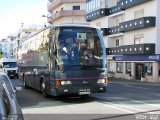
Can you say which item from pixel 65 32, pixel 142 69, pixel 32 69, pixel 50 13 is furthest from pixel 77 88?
pixel 50 13

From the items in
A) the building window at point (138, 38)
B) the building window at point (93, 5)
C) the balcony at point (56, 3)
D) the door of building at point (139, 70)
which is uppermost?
the balcony at point (56, 3)

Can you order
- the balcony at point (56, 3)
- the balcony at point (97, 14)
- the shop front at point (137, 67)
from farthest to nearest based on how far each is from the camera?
the balcony at point (56, 3)
the balcony at point (97, 14)
the shop front at point (137, 67)

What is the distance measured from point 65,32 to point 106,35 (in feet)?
148

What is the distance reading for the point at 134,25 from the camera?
Answer: 49000mm

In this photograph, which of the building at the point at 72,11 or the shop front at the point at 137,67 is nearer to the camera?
the shop front at the point at 137,67

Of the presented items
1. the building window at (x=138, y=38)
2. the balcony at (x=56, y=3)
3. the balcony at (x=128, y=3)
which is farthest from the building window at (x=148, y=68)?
the balcony at (x=56, y=3)

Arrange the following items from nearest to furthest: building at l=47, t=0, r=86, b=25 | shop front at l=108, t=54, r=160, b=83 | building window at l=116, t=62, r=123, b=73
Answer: shop front at l=108, t=54, r=160, b=83 → building window at l=116, t=62, r=123, b=73 → building at l=47, t=0, r=86, b=25

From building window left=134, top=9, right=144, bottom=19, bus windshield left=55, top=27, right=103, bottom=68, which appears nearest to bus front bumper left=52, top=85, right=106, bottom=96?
bus windshield left=55, top=27, right=103, bottom=68

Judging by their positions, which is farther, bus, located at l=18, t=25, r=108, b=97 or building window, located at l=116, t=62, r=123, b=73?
building window, located at l=116, t=62, r=123, b=73

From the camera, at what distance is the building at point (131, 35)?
45.1 metres

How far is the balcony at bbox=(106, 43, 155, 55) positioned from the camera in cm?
4521

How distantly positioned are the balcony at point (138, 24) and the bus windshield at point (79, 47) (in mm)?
30282

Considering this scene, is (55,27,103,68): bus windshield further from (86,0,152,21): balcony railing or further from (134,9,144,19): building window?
(134,9,144,19): building window

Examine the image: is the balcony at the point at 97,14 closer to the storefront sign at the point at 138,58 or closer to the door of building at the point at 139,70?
the storefront sign at the point at 138,58
